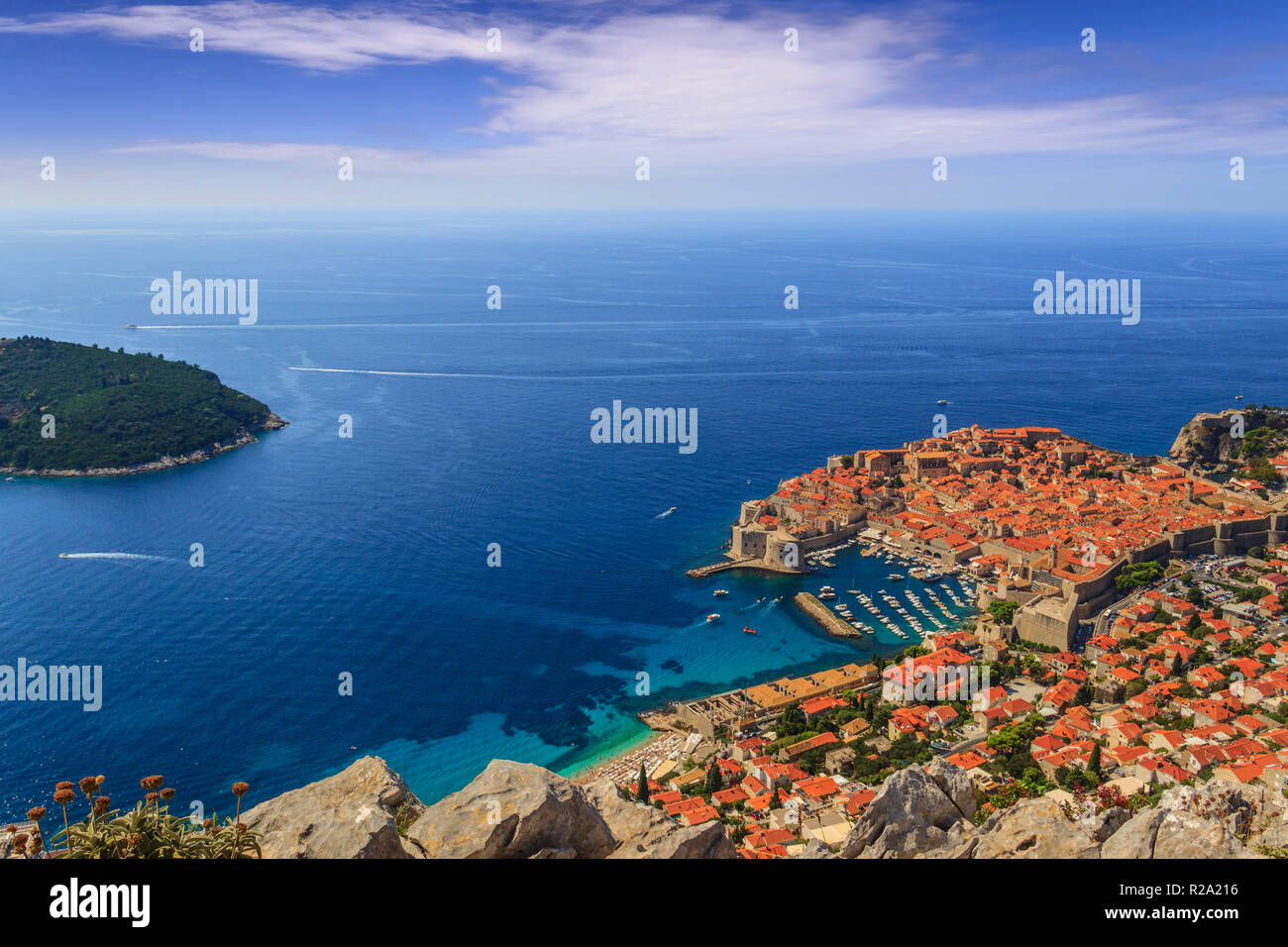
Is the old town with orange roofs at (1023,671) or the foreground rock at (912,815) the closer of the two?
the foreground rock at (912,815)

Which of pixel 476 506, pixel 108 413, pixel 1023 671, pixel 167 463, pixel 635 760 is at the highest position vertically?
pixel 108 413

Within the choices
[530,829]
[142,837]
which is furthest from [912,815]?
[142,837]

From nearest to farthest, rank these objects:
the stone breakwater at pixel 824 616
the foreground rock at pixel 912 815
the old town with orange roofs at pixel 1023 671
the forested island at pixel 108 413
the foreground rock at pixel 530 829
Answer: the foreground rock at pixel 530 829, the foreground rock at pixel 912 815, the old town with orange roofs at pixel 1023 671, the stone breakwater at pixel 824 616, the forested island at pixel 108 413

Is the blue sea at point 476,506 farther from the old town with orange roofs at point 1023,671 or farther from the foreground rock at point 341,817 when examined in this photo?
the foreground rock at point 341,817

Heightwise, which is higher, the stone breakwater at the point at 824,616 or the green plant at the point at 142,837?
the green plant at the point at 142,837

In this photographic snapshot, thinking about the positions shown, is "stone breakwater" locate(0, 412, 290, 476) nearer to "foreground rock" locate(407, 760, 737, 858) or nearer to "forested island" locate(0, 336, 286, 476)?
"forested island" locate(0, 336, 286, 476)

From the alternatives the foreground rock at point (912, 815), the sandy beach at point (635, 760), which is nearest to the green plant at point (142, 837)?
the foreground rock at point (912, 815)

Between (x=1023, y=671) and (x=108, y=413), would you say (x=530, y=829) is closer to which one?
(x=1023, y=671)
